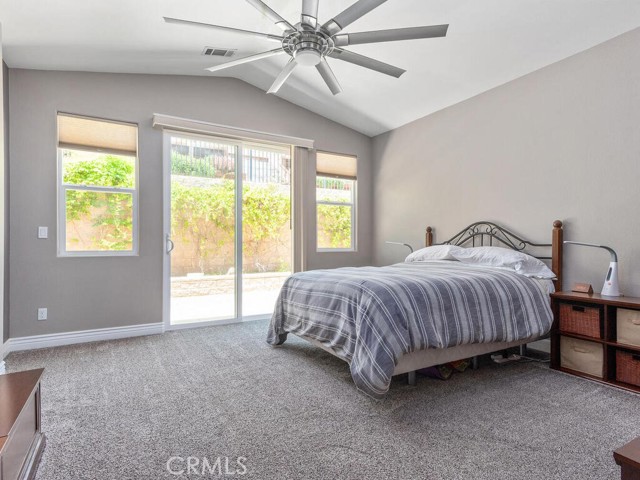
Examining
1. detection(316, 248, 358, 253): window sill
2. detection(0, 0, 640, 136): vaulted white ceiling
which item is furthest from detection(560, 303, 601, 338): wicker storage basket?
detection(316, 248, 358, 253): window sill

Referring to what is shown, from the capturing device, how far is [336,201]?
5426mm

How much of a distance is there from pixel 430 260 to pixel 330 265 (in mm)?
1699

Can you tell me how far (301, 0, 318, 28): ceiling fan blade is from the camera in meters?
2.07

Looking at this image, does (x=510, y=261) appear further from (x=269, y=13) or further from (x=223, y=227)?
(x=223, y=227)

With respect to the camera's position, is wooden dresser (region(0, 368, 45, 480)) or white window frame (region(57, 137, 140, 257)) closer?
wooden dresser (region(0, 368, 45, 480))

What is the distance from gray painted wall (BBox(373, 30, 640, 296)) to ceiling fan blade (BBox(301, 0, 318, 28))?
2467 millimetres

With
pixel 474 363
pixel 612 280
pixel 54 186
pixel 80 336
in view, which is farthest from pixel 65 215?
pixel 612 280

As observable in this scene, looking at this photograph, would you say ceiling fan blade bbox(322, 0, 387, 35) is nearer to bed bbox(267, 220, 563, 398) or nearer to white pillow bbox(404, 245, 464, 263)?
bed bbox(267, 220, 563, 398)

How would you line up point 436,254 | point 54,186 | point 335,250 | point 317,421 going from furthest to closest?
point 335,250 → point 436,254 → point 54,186 → point 317,421

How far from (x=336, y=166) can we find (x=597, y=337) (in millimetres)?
3711

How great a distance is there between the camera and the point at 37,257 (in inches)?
137

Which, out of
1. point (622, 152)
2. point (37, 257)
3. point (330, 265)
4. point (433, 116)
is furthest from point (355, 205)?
point (37, 257)

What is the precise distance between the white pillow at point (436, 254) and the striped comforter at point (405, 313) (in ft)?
1.64

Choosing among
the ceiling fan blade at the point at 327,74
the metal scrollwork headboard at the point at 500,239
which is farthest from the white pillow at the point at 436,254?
the ceiling fan blade at the point at 327,74
